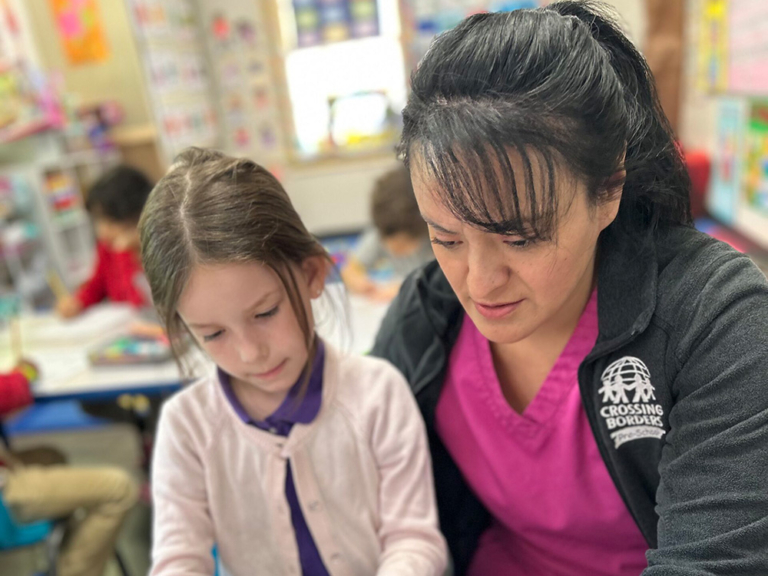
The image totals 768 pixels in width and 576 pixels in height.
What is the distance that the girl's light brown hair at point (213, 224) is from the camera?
730 mm

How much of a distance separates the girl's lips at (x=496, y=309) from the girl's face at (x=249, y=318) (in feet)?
0.90

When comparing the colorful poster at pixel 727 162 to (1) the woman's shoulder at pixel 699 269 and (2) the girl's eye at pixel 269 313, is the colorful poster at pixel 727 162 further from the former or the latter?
(2) the girl's eye at pixel 269 313

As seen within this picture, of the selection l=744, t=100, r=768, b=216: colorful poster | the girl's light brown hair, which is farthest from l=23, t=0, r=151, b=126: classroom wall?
the girl's light brown hair

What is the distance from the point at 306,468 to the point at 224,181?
42 centimetres

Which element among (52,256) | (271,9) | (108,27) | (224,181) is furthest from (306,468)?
(108,27)

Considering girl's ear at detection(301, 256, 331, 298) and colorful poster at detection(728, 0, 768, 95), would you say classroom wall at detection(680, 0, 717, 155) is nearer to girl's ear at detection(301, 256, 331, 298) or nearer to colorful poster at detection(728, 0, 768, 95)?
colorful poster at detection(728, 0, 768, 95)

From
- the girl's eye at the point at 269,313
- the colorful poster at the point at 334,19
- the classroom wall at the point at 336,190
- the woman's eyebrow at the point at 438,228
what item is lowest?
the classroom wall at the point at 336,190

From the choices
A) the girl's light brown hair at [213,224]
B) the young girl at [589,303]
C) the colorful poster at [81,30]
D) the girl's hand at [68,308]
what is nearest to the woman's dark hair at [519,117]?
the young girl at [589,303]

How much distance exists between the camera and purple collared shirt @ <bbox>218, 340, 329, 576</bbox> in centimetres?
85

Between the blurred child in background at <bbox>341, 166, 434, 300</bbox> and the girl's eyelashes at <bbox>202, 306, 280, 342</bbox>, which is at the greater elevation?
the girl's eyelashes at <bbox>202, 306, 280, 342</bbox>

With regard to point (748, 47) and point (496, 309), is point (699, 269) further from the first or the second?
point (748, 47)

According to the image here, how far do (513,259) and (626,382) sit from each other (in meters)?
0.23

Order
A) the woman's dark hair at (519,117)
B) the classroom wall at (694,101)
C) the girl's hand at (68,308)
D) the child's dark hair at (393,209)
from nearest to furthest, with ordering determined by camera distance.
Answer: the woman's dark hair at (519,117), the child's dark hair at (393,209), the girl's hand at (68,308), the classroom wall at (694,101)

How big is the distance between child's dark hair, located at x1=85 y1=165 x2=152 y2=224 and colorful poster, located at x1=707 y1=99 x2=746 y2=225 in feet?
6.89
